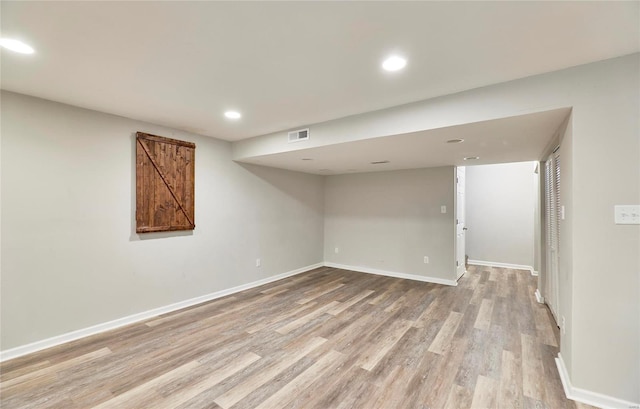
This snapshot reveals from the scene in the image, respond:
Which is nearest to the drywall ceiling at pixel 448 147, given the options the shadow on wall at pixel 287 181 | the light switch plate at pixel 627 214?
the shadow on wall at pixel 287 181

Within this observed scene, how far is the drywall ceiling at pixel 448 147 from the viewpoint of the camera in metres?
2.44

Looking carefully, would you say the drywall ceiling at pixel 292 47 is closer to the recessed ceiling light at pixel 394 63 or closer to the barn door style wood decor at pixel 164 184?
the recessed ceiling light at pixel 394 63

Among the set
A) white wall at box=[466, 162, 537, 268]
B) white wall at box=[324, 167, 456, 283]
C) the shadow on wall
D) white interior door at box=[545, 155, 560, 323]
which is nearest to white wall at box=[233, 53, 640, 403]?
white interior door at box=[545, 155, 560, 323]

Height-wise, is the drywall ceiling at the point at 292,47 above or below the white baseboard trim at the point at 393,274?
above

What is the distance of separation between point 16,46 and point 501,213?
25.2ft

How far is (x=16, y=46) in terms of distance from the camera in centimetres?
177

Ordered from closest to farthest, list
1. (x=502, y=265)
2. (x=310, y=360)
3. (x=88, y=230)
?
(x=310, y=360) → (x=88, y=230) → (x=502, y=265)

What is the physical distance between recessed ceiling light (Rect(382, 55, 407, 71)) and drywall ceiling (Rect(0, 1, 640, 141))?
0.06 meters

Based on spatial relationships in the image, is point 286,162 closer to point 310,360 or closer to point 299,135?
point 299,135

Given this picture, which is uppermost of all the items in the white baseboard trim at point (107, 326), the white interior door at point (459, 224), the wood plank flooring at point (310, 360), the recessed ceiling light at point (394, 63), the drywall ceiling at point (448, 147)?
the recessed ceiling light at point (394, 63)

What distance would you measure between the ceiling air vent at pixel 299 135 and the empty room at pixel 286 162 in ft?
0.07

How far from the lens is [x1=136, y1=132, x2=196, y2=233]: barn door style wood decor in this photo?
3.28m

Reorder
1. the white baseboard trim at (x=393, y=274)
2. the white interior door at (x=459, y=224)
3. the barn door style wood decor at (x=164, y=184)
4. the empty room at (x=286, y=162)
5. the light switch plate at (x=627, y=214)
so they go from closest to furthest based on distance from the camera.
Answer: the empty room at (x=286, y=162) < the light switch plate at (x=627, y=214) < the barn door style wood decor at (x=164, y=184) < the white baseboard trim at (x=393, y=274) < the white interior door at (x=459, y=224)

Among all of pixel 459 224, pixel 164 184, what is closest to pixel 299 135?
pixel 164 184
